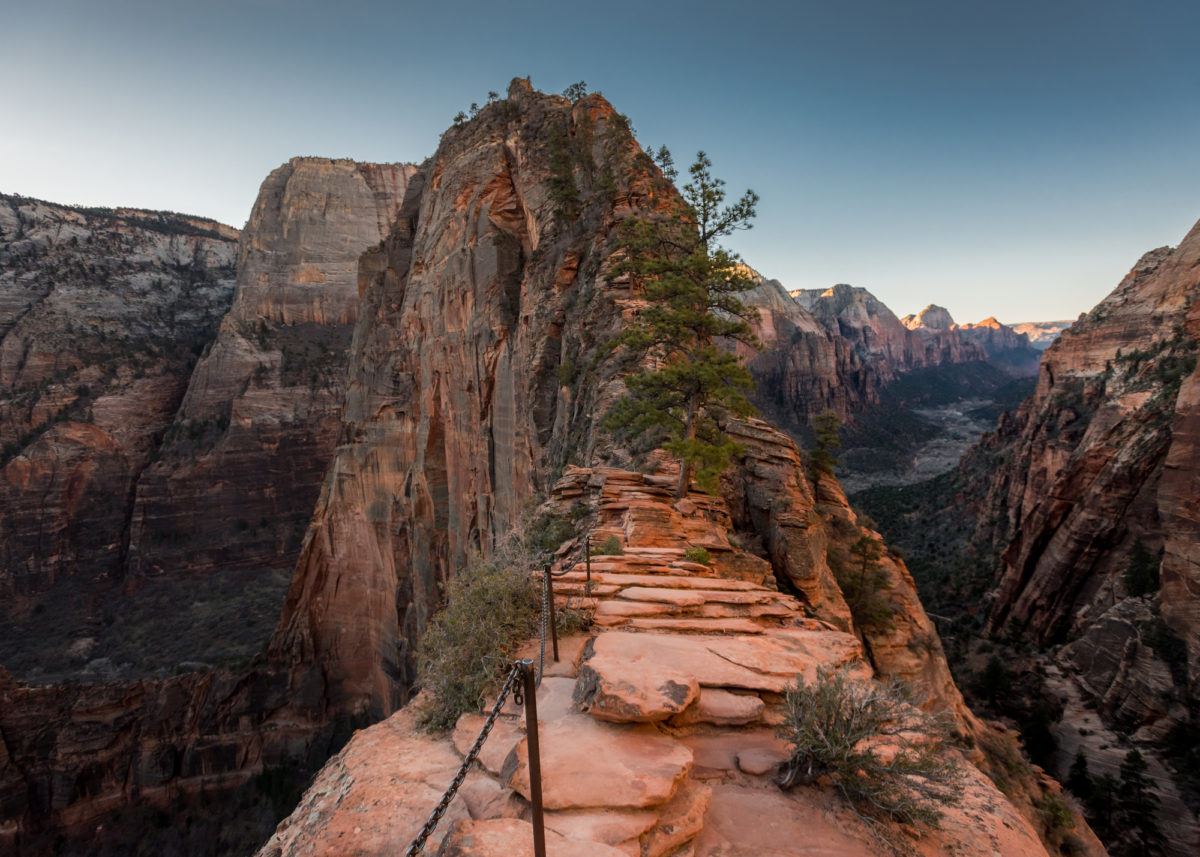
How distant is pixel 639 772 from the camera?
12.1ft

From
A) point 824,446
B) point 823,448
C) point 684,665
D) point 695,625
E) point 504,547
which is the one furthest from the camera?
point 824,446

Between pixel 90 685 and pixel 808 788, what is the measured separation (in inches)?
1830

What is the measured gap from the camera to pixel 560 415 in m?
17.8

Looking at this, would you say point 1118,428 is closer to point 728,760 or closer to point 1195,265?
point 1195,265

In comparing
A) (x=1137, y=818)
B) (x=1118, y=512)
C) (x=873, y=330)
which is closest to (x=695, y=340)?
(x=1137, y=818)

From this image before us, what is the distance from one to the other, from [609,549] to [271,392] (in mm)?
61266

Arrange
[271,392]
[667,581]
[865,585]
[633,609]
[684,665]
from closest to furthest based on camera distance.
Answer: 1. [684,665]
2. [633,609]
3. [667,581]
4. [865,585]
5. [271,392]

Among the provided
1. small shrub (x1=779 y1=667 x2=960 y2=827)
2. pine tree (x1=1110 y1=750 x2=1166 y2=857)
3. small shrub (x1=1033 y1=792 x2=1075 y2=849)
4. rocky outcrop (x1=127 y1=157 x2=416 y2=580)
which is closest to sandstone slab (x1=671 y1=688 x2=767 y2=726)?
small shrub (x1=779 y1=667 x2=960 y2=827)

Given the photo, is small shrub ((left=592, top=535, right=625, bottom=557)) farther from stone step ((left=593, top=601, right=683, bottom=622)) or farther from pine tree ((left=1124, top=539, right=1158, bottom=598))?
pine tree ((left=1124, top=539, right=1158, bottom=598))

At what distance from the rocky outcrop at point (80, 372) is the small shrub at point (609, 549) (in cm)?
6394

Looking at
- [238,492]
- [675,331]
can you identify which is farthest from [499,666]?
[238,492]

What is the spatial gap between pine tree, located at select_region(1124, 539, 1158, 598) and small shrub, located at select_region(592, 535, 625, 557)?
32998 mm

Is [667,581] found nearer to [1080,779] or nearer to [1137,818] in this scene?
[1137,818]

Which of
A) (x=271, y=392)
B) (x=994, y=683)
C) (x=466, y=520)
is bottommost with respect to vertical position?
(x=994, y=683)
